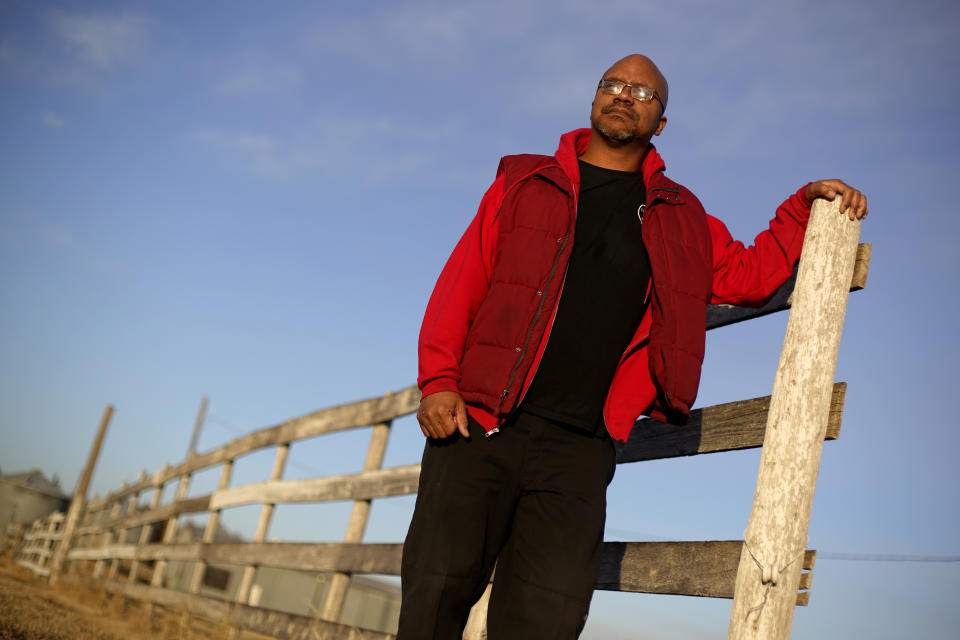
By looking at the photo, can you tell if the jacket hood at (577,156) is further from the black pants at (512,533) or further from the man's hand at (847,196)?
the black pants at (512,533)

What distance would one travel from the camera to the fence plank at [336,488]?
4148 mm

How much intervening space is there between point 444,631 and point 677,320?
3.72 feet

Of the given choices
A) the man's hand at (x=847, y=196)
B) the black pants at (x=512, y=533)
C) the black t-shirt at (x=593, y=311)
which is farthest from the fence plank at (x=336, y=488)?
the man's hand at (x=847, y=196)

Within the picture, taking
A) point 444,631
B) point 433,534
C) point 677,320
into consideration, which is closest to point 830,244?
point 677,320

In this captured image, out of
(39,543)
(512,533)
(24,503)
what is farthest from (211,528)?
(24,503)

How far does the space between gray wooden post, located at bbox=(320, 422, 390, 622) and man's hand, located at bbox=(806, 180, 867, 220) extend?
2.90 metres

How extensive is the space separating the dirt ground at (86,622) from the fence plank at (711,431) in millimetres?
3042

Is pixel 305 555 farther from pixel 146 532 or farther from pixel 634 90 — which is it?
pixel 146 532

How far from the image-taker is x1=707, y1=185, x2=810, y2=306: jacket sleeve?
2627 millimetres

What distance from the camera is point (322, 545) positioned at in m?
4.72

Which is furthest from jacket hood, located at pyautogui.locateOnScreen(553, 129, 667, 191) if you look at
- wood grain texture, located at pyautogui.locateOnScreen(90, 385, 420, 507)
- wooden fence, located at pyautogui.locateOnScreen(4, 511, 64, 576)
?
wooden fence, located at pyautogui.locateOnScreen(4, 511, 64, 576)

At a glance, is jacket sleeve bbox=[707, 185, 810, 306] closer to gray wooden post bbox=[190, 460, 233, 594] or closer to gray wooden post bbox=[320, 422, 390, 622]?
gray wooden post bbox=[320, 422, 390, 622]

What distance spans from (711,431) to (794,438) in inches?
17.2

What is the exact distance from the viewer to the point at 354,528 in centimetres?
455
